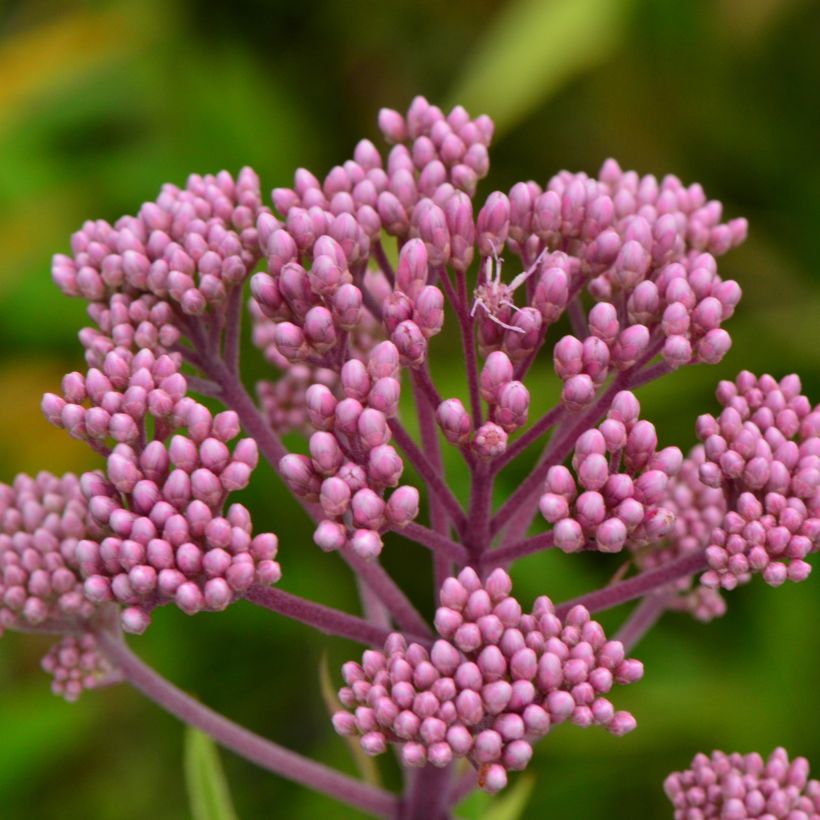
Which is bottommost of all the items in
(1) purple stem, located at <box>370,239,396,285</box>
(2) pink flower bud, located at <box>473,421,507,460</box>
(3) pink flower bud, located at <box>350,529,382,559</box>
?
(3) pink flower bud, located at <box>350,529,382,559</box>

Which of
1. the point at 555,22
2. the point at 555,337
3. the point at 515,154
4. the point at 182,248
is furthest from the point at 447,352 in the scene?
the point at 182,248

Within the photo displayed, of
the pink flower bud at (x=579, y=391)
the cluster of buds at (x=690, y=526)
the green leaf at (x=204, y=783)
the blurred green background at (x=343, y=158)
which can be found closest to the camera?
the pink flower bud at (x=579, y=391)

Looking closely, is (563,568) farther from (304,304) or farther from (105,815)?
(304,304)

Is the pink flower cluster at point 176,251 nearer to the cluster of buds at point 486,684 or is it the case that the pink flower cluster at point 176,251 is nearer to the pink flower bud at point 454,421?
the pink flower bud at point 454,421

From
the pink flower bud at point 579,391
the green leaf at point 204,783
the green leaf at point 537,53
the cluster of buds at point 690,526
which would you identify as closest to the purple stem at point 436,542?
the pink flower bud at point 579,391

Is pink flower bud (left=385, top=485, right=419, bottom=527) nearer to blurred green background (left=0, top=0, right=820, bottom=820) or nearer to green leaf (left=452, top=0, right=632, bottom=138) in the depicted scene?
blurred green background (left=0, top=0, right=820, bottom=820)

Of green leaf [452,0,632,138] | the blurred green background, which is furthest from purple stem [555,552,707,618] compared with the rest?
green leaf [452,0,632,138]
